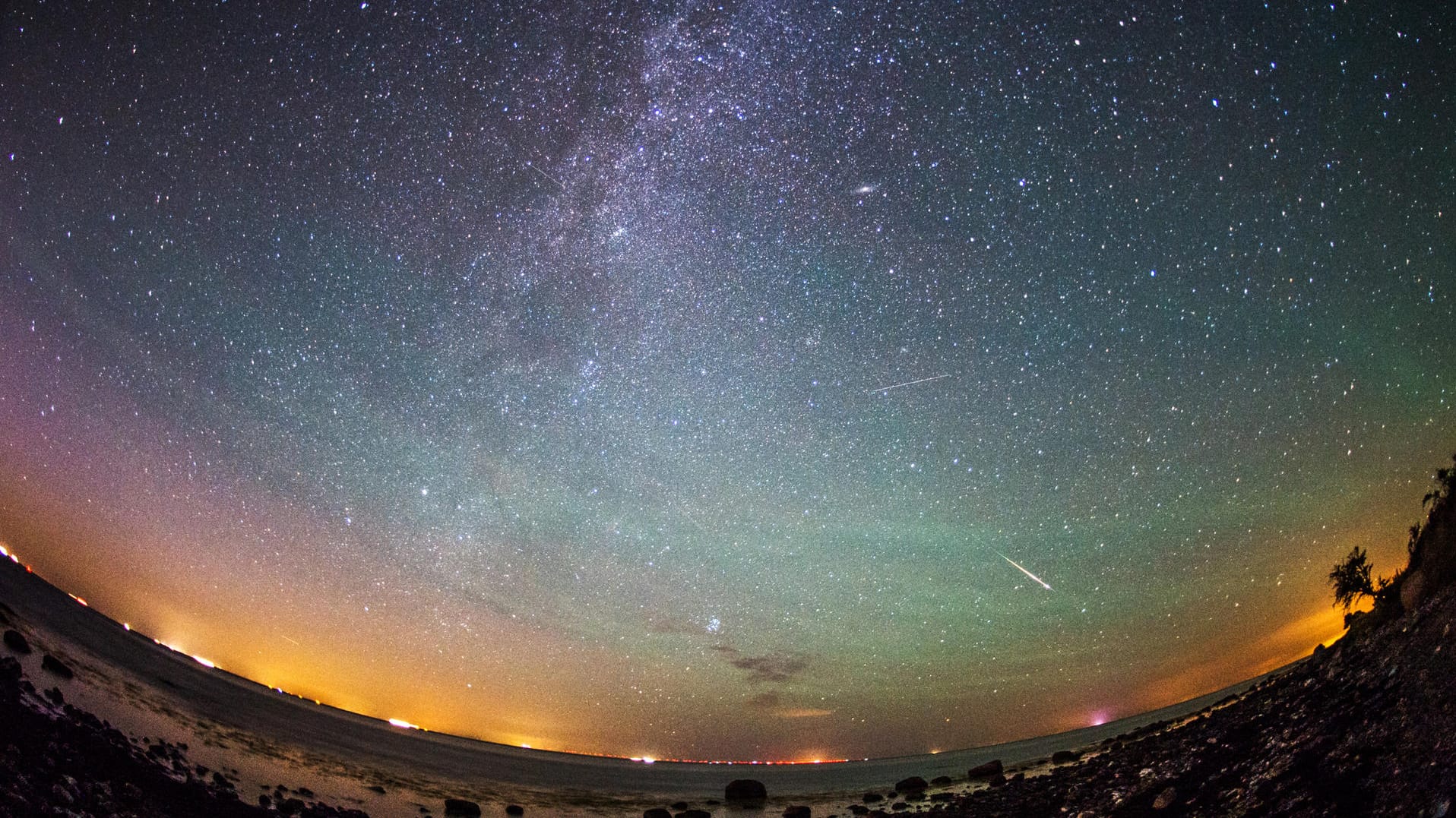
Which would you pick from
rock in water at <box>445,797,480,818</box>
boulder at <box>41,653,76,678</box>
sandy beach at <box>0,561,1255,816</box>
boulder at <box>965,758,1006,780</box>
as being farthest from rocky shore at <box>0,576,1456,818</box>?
boulder at <box>965,758,1006,780</box>

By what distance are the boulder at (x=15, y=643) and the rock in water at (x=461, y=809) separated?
1264cm

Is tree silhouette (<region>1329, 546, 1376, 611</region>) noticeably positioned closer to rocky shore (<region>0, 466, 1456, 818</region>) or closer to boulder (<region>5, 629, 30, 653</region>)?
rocky shore (<region>0, 466, 1456, 818</region>)

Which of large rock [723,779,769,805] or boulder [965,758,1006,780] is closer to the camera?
boulder [965,758,1006,780]

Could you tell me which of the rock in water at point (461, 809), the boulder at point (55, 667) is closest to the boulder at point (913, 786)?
the rock in water at point (461, 809)

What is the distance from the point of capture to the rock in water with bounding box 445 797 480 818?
57.3 ft

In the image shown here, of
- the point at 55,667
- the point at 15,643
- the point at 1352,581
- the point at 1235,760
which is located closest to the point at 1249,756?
the point at 1235,760

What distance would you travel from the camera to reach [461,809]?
18391 mm

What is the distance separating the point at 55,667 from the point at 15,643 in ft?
4.79

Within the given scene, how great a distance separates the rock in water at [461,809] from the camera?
1745cm

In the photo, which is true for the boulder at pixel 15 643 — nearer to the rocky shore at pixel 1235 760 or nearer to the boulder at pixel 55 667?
the boulder at pixel 55 667

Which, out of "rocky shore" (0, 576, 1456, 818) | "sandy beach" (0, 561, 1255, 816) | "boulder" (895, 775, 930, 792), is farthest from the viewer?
"boulder" (895, 775, 930, 792)

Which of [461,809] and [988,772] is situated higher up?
[988,772]

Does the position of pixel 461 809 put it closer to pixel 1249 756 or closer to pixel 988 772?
pixel 988 772

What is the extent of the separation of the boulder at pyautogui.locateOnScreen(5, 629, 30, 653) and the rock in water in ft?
41.5
